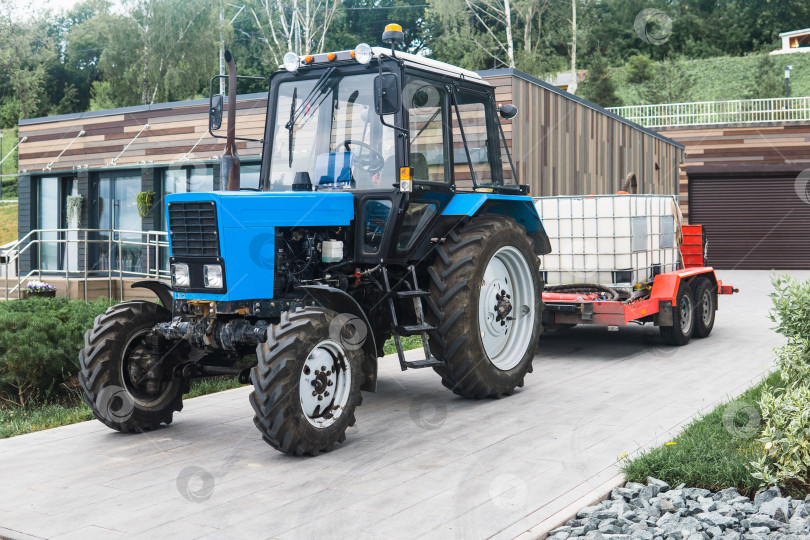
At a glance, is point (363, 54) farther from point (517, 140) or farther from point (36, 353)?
point (517, 140)

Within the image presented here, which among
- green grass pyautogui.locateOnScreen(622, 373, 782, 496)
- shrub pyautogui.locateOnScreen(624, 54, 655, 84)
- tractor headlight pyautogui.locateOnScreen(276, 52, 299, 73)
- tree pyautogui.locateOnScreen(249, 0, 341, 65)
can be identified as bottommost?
green grass pyautogui.locateOnScreen(622, 373, 782, 496)

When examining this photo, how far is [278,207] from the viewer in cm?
589

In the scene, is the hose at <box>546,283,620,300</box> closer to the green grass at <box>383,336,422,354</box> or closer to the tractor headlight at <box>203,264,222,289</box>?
the green grass at <box>383,336,422,354</box>

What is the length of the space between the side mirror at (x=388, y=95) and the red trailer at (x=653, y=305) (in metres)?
4.28

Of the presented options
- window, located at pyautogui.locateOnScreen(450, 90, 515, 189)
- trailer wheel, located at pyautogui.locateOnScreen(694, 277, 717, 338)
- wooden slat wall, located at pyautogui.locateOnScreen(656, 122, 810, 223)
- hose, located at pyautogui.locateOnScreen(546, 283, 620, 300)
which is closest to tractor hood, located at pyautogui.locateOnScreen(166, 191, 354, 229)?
window, located at pyautogui.locateOnScreen(450, 90, 515, 189)

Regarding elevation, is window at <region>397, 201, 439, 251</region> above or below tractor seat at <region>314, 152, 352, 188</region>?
below

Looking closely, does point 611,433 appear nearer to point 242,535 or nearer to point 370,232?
point 370,232

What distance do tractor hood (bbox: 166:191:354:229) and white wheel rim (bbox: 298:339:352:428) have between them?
1001mm

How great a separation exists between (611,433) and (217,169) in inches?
499

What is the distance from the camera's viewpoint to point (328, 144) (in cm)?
673

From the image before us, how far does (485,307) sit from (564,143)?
850cm

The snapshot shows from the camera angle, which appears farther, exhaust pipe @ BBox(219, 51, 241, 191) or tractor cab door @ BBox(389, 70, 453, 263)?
exhaust pipe @ BBox(219, 51, 241, 191)

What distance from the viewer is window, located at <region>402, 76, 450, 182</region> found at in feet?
22.1

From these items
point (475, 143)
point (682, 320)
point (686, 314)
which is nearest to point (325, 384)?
point (475, 143)
